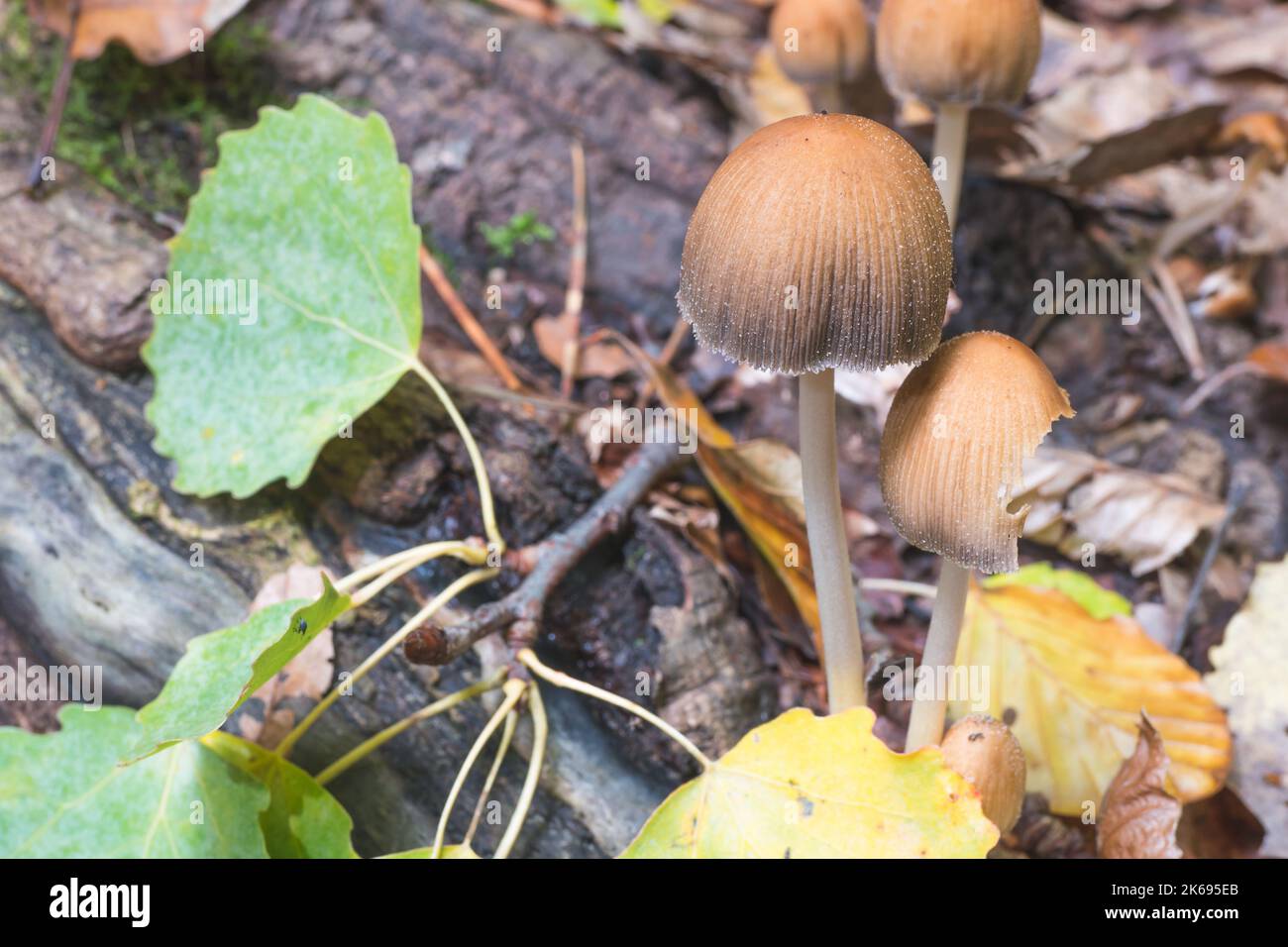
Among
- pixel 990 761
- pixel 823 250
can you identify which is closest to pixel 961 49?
pixel 823 250

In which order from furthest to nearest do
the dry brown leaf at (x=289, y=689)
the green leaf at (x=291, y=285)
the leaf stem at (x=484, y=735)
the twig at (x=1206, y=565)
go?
the twig at (x=1206, y=565)
the green leaf at (x=291, y=285)
the dry brown leaf at (x=289, y=689)
the leaf stem at (x=484, y=735)

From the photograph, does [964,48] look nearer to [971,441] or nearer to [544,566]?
[971,441]

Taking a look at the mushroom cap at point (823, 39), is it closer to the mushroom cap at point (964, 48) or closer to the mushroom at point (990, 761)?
the mushroom cap at point (964, 48)

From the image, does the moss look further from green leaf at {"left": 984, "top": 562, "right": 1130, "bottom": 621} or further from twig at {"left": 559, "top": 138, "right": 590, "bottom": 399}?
green leaf at {"left": 984, "top": 562, "right": 1130, "bottom": 621}

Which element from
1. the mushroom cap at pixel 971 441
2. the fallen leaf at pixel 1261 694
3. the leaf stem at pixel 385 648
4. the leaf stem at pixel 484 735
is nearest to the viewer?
the mushroom cap at pixel 971 441

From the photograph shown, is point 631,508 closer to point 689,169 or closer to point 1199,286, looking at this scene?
point 689,169

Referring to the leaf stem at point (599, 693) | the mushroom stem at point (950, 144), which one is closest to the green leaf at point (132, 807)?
the leaf stem at point (599, 693)

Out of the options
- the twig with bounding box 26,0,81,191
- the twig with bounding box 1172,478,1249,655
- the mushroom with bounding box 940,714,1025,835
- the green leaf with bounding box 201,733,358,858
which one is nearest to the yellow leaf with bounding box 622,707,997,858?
the mushroom with bounding box 940,714,1025,835

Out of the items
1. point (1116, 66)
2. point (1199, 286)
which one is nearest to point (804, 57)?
point (1199, 286)
